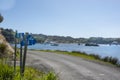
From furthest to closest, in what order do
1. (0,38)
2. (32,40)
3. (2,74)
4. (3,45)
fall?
1. (0,38)
2. (3,45)
3. (32,40)
4. (2,74)

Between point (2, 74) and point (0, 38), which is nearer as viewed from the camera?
point (2, 74)

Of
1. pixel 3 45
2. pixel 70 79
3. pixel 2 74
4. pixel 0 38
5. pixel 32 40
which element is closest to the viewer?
pixel 2 74

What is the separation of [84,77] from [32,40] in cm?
454

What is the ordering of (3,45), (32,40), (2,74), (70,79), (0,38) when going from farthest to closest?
1. (0,38)
2. (3,45)
3. (70,79)
4. (32,40)
5. (2,74)

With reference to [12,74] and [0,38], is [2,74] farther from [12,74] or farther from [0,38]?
[0,38]

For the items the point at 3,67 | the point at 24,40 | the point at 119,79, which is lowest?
the point at 119,79

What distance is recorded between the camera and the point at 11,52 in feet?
88.6

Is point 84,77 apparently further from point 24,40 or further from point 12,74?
point 12,74

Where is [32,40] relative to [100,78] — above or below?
above

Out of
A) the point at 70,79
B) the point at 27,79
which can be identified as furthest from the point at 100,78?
the point at 27,79

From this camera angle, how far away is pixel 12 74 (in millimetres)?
10617

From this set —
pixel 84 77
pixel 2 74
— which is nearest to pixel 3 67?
pixel 2 74

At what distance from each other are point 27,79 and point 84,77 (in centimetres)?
666

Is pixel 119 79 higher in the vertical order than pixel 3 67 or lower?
lower
